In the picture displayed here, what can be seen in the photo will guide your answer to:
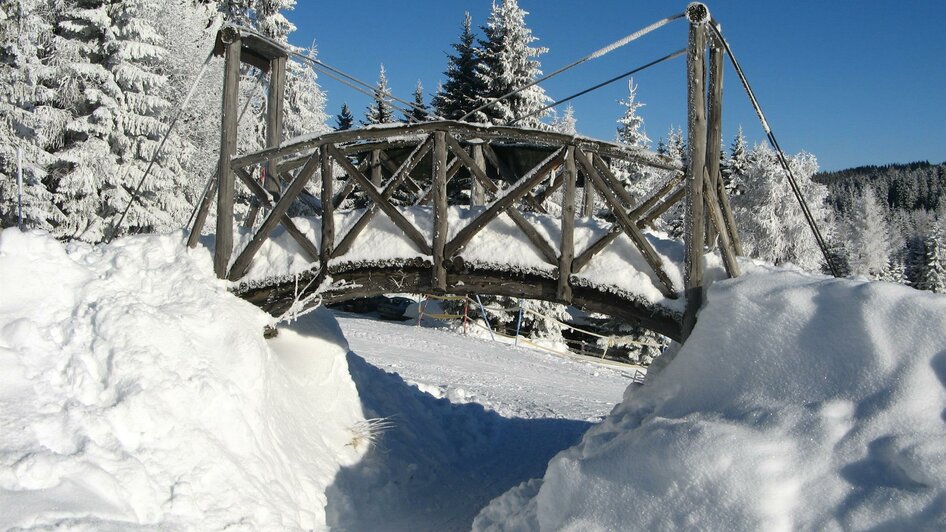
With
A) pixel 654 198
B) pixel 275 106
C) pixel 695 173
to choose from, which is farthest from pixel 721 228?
pixel 275 106

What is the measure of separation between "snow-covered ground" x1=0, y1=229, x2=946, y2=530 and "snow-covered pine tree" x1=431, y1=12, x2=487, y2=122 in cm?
1676

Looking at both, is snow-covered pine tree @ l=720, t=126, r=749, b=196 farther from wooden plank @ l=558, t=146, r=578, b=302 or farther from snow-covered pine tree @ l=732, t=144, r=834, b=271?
wooden plank @ l=558, t=146, r=578, b=302

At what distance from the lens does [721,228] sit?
591cm

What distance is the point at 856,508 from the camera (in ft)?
11.7

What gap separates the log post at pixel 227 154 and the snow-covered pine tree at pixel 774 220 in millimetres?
26835

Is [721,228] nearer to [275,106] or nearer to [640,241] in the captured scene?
[640,241]

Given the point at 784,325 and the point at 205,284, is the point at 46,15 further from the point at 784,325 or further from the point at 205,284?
the point at 784,325

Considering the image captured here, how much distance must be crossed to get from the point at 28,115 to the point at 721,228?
1914 centimetres

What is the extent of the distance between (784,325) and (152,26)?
20131mm

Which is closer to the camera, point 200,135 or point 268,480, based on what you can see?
point 268,480

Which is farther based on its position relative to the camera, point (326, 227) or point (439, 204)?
point (326, 227)

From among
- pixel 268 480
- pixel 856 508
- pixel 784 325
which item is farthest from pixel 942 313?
pixel 268 480

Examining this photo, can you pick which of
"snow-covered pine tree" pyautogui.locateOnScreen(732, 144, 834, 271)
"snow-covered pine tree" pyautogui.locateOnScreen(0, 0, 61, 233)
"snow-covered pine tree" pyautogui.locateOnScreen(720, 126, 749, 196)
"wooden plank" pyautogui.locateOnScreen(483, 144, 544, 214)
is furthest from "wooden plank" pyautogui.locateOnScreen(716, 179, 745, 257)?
"snow-covered pine tree" pyautogui.locateOnScreen(720, 126, 749, 196)

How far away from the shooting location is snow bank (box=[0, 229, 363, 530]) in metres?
4.28
